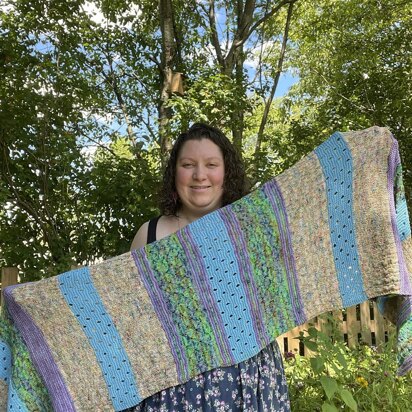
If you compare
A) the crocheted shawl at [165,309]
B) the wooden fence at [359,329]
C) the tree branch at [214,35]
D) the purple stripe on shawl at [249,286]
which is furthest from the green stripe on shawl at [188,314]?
the tree branch at [214,35]

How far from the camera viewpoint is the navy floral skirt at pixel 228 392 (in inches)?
56.4

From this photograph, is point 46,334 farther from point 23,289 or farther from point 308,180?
point 308,180

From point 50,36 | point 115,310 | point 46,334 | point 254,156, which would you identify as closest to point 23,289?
point 46,334

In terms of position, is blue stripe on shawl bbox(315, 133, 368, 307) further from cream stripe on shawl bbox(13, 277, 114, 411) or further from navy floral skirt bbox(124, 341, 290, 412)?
cream stripe on shawl bbox(13, 277, 114, 411)

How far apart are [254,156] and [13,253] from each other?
200 centimetres

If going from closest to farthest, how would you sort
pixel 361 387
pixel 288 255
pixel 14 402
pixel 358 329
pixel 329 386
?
pixel 14 402, pixel 288 255, pixel 329 386, pixel 361 387, pixel 358 329

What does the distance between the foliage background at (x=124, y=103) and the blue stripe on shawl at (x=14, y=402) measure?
2.36m

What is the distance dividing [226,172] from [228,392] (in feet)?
2.14

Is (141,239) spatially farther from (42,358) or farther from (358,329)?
(358,329)

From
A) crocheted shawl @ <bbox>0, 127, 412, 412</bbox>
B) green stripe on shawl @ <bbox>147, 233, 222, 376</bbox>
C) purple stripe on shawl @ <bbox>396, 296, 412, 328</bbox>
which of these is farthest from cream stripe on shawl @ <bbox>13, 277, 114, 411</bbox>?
purple stripe on shawl @ <bbox>396, 296, 412, 328</bbox>

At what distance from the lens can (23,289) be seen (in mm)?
1418

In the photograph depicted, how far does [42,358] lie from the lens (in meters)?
1.45

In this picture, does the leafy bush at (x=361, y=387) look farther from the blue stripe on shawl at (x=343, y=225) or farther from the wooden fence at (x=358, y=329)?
the wooden fence at (x=358, y=329)

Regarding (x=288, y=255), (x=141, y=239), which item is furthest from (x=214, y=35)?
(x=288, y=255)
